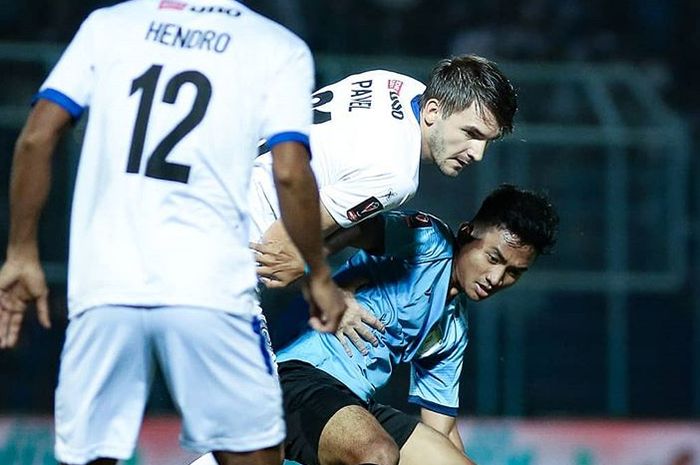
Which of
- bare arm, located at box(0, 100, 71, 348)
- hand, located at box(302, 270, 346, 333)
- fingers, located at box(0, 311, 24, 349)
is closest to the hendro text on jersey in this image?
bare arm, located at box(0, 100, 71, 348)

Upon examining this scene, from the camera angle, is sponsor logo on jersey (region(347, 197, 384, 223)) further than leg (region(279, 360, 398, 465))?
No

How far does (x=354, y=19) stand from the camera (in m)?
8.53

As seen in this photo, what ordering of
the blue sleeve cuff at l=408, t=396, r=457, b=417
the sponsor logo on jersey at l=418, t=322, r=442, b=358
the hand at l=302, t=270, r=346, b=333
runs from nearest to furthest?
the hand at l=302, t=270, r=346, b=333 → the sponsor logo on jersey at l=418, t=322, r=442, b=358 → the blue sleeve cuff at l=408, t=396, r=457, b=417

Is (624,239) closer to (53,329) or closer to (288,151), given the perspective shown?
(53,329)

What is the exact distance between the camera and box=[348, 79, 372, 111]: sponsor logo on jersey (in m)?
4.62

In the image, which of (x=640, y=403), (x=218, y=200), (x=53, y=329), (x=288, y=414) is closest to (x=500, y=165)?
(x=640, y=403)

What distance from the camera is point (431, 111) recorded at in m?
4.68

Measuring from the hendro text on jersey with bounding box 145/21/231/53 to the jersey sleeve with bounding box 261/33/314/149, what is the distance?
137 millimetres

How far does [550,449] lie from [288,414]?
2776mm

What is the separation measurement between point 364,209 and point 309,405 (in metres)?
0.68

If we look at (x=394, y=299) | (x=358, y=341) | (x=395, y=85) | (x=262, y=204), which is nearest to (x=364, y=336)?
(x=358, y=341)

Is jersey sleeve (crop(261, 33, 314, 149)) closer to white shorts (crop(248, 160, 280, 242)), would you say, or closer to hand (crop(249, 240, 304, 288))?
hand (crop(249, 240, 304, 288))

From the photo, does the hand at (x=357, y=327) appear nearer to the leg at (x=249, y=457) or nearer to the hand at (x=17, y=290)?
the leg at (x=249, y=457)

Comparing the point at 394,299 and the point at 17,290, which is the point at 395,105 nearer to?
the point at 394,299
